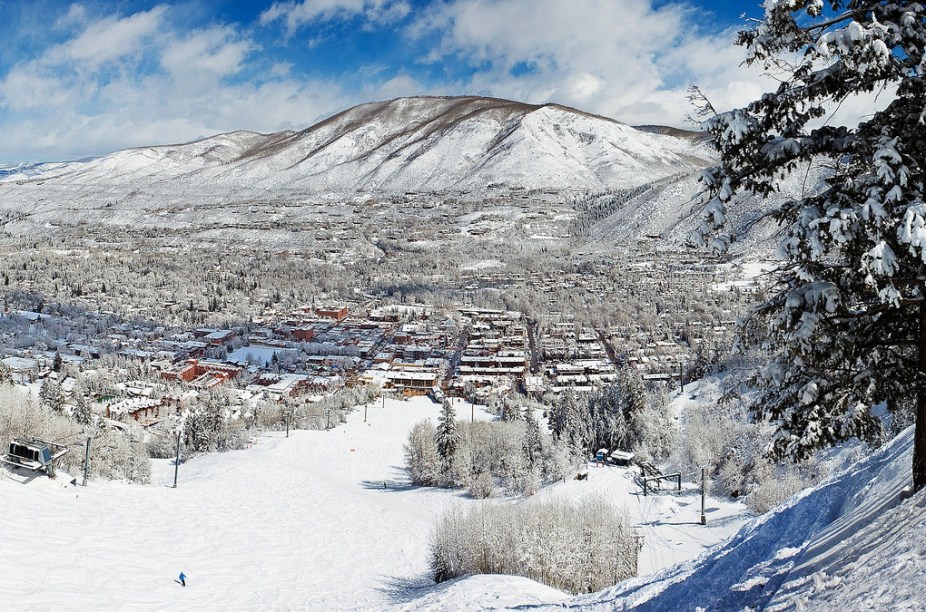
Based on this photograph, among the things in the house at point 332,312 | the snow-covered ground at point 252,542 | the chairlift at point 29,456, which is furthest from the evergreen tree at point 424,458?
the house at point 332,312

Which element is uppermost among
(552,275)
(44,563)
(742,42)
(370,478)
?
(552,275)

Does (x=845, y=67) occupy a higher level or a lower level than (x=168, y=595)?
higher

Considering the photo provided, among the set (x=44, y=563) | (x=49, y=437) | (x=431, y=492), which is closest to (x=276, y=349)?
(x=431, y=492)

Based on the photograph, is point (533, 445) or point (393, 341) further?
point (393, 341)

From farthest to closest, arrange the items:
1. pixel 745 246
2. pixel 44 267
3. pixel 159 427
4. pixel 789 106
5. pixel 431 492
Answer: pixel 44 267 → pixel 745 246 → pixel 159 427 → pixel 431 492 → pixel 789 106

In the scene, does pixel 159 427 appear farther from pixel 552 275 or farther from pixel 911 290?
pixel 552 275

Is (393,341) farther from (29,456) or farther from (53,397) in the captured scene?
(29,456)

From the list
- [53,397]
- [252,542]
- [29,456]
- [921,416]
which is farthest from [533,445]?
[921,416]

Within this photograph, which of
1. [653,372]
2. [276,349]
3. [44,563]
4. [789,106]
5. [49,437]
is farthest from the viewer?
[276,349]
